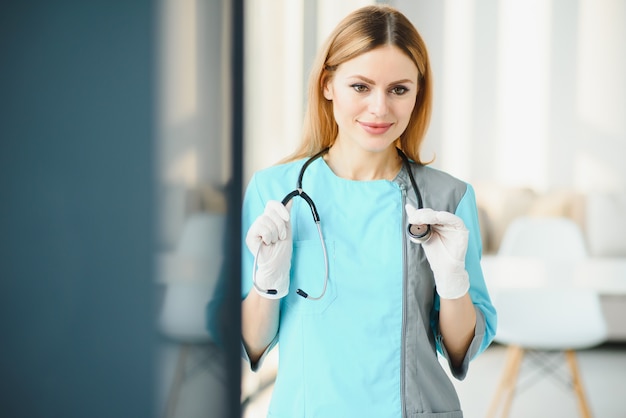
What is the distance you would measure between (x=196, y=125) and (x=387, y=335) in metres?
0.53

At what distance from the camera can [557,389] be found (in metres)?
2.46

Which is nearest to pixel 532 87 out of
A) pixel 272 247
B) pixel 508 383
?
pixel 508 383

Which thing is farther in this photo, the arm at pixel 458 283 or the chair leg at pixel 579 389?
the chair leg at pixel 579 389

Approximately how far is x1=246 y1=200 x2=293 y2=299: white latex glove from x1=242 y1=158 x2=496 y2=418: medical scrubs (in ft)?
0.22

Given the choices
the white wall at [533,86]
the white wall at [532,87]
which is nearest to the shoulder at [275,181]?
the white wall at [533,86]

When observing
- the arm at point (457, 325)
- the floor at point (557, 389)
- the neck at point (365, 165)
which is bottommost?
the floor at point (557, 389)

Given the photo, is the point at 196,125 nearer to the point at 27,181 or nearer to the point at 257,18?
the point at 27,181

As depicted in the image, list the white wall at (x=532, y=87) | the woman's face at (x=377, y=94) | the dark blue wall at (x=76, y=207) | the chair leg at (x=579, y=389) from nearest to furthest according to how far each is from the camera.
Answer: the dark blue wall at (x=76, y=207) < the woman's face at (x=377, y=94) < the chair leg at (x=579, y=389) < the white wall at (x=532, y=87)

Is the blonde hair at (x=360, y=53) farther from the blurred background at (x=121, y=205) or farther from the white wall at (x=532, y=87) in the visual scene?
the white wall at (x=532, y=87)

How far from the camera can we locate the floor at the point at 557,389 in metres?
2.39

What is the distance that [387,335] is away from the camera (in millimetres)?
780

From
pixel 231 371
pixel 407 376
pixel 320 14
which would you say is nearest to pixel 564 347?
pixel 320 14

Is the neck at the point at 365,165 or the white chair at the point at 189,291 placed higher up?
the neck at the point at 365,165

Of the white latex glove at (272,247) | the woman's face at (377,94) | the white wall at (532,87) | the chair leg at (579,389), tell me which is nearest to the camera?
the white latex glove at (272,247)
